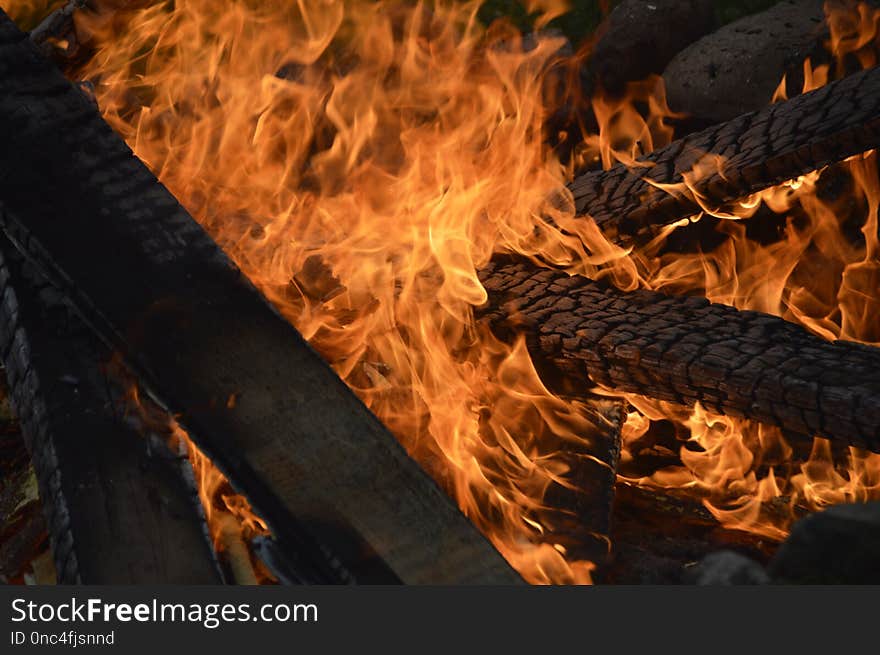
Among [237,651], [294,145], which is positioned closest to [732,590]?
[237,651]

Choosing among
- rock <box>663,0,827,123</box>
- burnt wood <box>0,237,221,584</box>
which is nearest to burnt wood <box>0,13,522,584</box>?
burnt wood <box>0,237,221,584</box>

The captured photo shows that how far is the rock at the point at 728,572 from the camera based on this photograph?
1.99 m

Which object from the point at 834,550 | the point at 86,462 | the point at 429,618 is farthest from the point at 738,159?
the point at 86,462

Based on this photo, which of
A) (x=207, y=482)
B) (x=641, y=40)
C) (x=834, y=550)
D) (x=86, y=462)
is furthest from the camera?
(x=641, y=40)

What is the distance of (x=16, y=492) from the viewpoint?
3104 millimetres

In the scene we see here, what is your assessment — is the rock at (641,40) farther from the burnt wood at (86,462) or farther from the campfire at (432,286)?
the burnt wood at (86,462)

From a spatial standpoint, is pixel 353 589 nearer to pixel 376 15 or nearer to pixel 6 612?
pixel 6 612

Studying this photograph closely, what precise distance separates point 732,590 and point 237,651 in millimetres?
982

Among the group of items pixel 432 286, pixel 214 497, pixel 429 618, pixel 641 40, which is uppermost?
pixel 641 40

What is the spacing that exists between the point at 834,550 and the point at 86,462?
1791mm

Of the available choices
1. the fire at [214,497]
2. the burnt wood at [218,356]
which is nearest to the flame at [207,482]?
the fire at [214,497]

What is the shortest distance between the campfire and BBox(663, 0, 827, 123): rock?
11 cm

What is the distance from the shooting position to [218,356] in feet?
8.09

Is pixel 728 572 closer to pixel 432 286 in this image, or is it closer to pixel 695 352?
pixel 695 352
